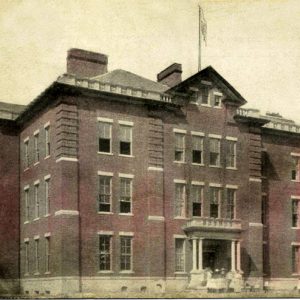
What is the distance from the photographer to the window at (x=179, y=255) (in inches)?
873

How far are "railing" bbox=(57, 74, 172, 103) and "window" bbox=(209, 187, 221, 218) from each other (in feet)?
12.3

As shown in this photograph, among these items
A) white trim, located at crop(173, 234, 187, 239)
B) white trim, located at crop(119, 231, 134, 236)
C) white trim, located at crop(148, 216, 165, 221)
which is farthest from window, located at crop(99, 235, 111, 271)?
white trim, located at crop(173, 234, 187, 239)

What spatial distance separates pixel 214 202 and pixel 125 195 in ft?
11.7

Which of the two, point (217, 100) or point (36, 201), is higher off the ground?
point (217, 100)

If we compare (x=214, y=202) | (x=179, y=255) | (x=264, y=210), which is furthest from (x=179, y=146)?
(x=264, y=210)

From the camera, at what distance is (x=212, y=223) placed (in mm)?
22531

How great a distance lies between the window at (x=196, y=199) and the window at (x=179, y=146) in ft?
4.01

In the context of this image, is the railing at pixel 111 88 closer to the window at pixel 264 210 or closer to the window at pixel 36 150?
the window at pixel 36 150

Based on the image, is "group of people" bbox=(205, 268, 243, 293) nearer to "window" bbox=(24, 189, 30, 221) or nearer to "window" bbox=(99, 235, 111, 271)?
"window" bbox=(99, 235, 111, 271)

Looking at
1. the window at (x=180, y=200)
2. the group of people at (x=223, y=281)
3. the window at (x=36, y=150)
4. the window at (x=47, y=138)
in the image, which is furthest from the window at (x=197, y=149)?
the window at (x=36, y=150)

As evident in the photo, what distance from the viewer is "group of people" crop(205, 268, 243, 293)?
1983 centimetres

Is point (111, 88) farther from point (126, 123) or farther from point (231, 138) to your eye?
point (231, 138)

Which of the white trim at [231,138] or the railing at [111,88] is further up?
the railing at [111,88]

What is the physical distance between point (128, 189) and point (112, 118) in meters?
2.55
